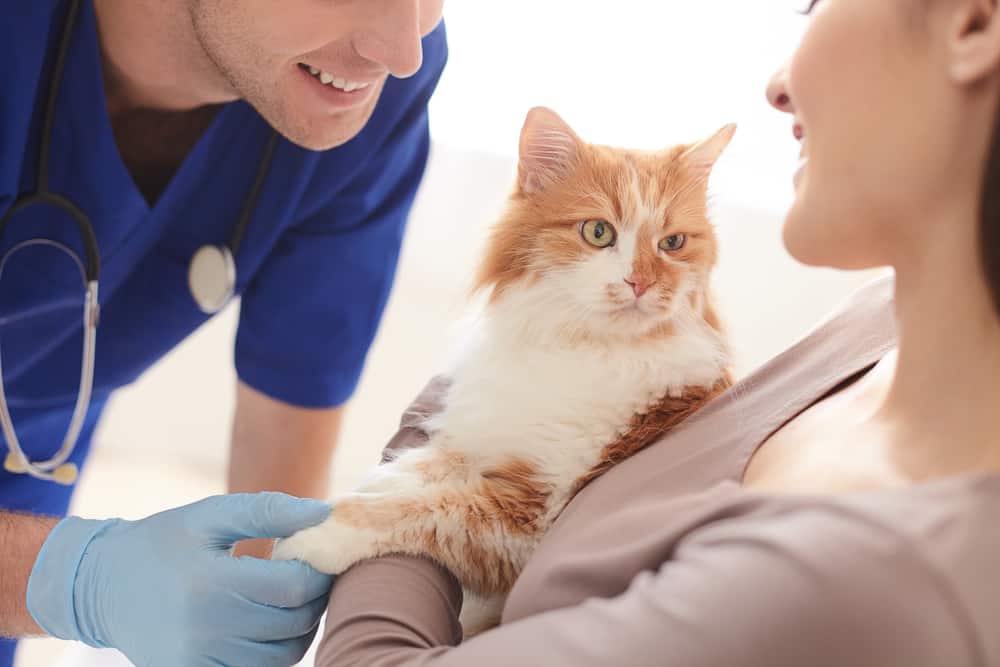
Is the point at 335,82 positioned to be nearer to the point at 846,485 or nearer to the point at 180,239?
the point at 180,239

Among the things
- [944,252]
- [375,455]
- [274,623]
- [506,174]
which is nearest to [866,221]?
[944,252]

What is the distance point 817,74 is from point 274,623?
664 mm

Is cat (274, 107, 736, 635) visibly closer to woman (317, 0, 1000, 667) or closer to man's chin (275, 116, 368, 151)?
woman (317, 0, 1000, 667)

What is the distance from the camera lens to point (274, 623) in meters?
0.84

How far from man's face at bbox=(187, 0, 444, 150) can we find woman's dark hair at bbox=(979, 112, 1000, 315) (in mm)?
712

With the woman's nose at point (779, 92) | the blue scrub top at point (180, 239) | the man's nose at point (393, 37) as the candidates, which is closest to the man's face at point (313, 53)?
the man's nose at point (393, 37)

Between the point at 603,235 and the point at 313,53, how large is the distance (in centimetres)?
46

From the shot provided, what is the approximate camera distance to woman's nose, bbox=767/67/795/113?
74 centimetres

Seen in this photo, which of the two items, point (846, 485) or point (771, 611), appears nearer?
point (771, 611)

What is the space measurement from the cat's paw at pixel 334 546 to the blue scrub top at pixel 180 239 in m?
0.58

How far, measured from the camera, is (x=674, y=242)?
911mm

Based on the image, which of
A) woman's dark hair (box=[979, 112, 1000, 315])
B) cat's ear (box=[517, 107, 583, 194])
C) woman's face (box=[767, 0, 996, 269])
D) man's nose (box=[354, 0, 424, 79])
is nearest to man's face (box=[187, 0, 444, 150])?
man's nose (box=[354, 0, 424, 79])

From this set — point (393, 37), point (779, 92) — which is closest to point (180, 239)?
point (393, 37)

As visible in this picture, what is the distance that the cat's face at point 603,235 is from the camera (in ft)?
2.82
